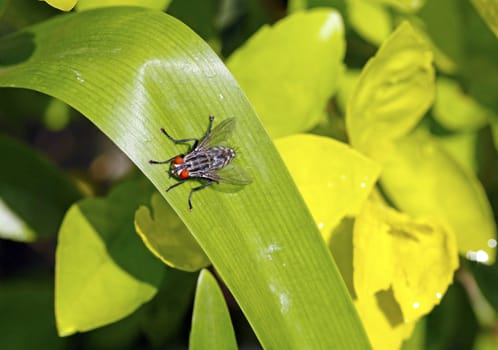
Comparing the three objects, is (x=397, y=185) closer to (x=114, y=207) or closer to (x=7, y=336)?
(x=114, y=207)

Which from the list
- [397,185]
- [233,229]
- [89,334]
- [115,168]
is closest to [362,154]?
[397,185]

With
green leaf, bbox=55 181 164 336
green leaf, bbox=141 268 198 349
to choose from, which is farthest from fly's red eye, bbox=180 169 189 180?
green leaf, bbox=141 268 198 349

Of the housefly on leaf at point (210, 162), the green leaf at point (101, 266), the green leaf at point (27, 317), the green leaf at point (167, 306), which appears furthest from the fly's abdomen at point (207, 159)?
the green leaf at point (27, 317)

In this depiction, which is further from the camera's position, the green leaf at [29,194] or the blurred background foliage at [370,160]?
the green leaf at [29,194]

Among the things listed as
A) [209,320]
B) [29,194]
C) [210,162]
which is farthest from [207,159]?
[29,194]

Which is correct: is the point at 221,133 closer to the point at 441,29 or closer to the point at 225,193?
the point at 225,193

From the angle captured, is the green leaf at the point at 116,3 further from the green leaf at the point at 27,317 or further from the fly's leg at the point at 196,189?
the green leaf at the point at 27,317
